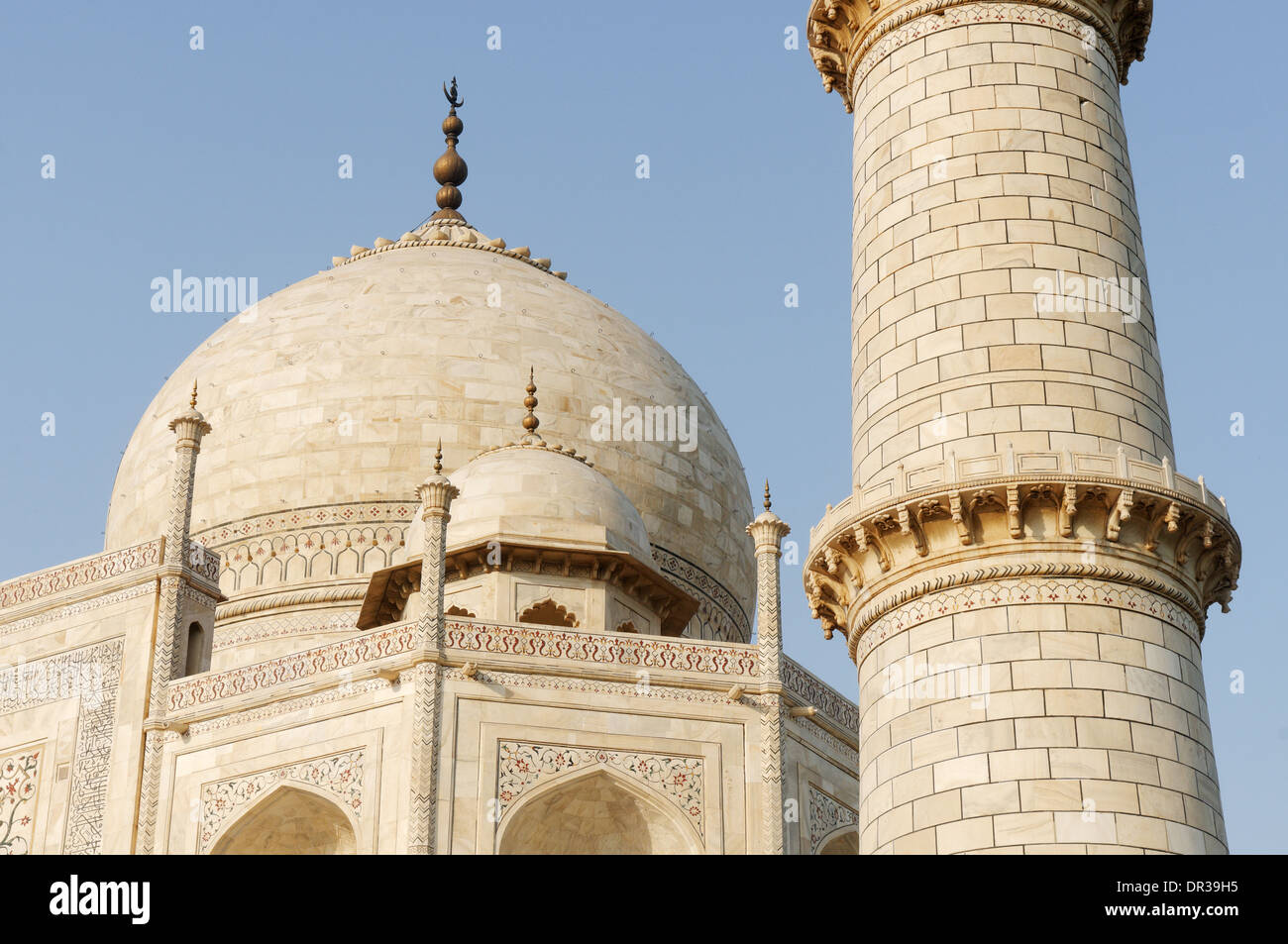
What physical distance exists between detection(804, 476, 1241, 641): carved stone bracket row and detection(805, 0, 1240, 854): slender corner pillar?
1 centimetres

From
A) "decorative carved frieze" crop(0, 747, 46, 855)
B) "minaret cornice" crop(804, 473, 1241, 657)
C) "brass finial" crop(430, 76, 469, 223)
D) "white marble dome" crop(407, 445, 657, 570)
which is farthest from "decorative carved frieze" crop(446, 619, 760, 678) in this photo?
"brass finial" crop(430, 76, 469, 223)

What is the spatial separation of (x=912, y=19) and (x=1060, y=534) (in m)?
2.80

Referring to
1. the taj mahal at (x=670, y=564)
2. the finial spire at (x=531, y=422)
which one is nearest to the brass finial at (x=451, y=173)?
the taj mahal at (x=670, y=564)

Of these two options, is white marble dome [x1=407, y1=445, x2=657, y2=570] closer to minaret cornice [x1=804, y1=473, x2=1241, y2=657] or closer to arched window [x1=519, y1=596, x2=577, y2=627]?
arched window [x1=519, y1=596, x2=577, y2=627]

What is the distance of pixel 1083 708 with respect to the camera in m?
8.27

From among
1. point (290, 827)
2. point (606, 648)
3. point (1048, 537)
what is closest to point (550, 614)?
point (606, 648)

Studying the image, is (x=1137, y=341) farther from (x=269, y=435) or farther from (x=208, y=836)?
(x=269, y=435)

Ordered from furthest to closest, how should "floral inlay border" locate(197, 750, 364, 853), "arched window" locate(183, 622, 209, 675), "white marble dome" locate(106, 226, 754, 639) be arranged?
"white marble dome" locate(106, 226, 754, 639)
"arched window" locate(183, 622, 209, 675)
"floral inlay border" locate(197, 750, 364, 853)

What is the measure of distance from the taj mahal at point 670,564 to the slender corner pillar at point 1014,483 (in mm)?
16

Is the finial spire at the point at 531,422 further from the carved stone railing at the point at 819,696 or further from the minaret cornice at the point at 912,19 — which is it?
the minaret cornice at the point at 912,19

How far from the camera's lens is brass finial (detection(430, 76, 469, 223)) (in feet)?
89.4

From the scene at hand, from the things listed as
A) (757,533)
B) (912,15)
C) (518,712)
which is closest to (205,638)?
(518,712)
